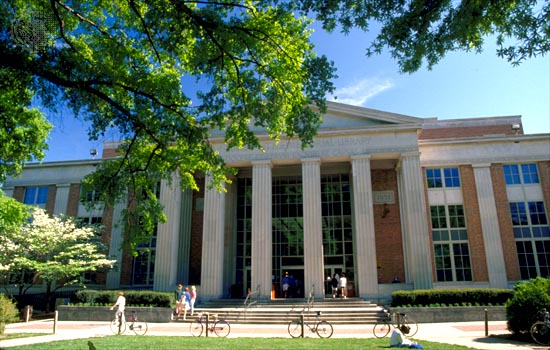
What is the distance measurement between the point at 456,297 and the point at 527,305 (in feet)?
26.5

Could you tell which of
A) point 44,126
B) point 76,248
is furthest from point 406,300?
point 76,248

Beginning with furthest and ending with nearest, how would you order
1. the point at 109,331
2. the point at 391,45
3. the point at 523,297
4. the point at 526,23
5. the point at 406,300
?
the point at 406,300 < the point at 109,331 < the point at 523,297 < the point at 391,45 < the point at 526,23

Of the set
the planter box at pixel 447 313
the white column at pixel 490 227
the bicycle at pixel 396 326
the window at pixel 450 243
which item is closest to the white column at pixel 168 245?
the bicycle at pixel 396 326

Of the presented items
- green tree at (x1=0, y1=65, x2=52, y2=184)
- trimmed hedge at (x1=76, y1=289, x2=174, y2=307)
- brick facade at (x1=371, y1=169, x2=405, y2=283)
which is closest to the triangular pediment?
brick facade at (x1=371, y1=169, x2=405, y2=283)

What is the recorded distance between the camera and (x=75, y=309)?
836 inches

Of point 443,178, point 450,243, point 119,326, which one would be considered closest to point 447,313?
point 450,243

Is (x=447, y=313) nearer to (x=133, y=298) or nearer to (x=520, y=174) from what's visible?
(x=520, y=174)

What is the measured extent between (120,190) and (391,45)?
26.2 feet

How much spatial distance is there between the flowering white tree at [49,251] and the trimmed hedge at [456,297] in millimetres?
17770

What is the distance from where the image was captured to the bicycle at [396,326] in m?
13.1

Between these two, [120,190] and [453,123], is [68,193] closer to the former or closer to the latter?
[120,190]

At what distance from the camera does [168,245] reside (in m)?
26.5

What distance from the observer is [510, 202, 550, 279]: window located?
26406mm

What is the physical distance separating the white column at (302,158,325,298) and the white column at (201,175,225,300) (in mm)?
5398
